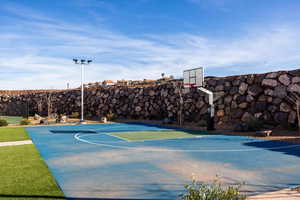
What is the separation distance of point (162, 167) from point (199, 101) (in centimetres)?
1476

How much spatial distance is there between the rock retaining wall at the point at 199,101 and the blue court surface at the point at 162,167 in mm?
5858

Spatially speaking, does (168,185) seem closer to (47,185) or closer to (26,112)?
(47,185)

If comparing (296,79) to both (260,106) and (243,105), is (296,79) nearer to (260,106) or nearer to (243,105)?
(260,106)

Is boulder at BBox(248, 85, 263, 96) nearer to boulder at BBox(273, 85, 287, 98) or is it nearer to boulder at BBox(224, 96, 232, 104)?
boulder at BBox(273, 85, 287, 98)

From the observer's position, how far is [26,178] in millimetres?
6105

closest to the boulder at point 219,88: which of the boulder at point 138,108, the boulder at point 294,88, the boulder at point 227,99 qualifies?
the boulder at point 227,99

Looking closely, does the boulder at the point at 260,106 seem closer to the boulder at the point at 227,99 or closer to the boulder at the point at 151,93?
the boulder at the point at 227,99

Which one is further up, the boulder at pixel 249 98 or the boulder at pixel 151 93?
the boulder at pixel 151 93

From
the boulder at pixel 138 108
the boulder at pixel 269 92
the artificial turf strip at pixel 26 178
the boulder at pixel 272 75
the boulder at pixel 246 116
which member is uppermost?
the boulder at pixel 272 75

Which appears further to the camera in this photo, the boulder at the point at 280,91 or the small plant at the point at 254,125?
the boulder at the point at 280,91

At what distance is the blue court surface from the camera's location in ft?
18.0

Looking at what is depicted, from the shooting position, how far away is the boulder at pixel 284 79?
15809mm

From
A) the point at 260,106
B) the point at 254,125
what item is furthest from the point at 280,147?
the point at 260,106

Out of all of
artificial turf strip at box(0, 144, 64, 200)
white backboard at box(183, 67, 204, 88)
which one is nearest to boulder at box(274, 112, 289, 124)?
white backboard at box(183, 67, 204, 88)
